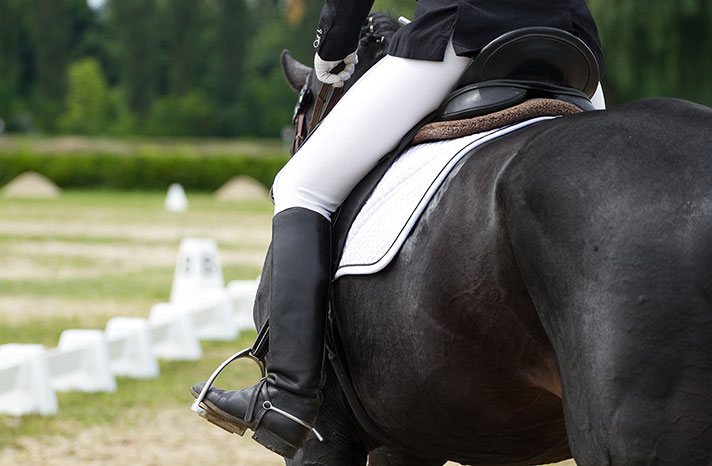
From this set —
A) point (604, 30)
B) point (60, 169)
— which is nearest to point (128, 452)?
point (604, 30)

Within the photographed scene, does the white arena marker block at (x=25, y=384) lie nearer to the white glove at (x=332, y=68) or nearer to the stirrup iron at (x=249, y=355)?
the stirrup iron at (x=249, y=355)

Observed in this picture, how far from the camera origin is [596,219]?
1.69 m

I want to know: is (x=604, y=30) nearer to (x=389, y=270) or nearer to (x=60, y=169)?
(x=389, y=270)

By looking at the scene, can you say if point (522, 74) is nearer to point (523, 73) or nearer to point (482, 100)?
point (523, 73)

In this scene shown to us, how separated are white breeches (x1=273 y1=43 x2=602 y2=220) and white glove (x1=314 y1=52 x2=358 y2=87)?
244 mm

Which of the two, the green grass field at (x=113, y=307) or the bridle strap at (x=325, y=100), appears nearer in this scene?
the bridle strap at (x=325, y=100)

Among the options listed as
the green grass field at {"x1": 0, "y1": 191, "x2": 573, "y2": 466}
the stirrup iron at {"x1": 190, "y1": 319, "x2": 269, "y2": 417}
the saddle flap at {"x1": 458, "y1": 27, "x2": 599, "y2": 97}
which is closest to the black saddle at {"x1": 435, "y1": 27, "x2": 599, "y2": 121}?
the saddle flap at {"x1": 458, "y1": 27, "x2": 599, "y2": 97}

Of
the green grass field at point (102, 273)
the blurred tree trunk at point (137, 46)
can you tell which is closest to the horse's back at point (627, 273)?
the green grass field at point (102, 273)

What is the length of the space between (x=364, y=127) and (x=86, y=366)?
4.97 meters

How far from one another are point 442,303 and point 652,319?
55 cm

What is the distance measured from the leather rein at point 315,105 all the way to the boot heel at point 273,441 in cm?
93

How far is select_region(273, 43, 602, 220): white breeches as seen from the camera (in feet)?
7.75

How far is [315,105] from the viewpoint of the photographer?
9.82 feet

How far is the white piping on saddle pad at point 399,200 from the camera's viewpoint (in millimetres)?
2199
